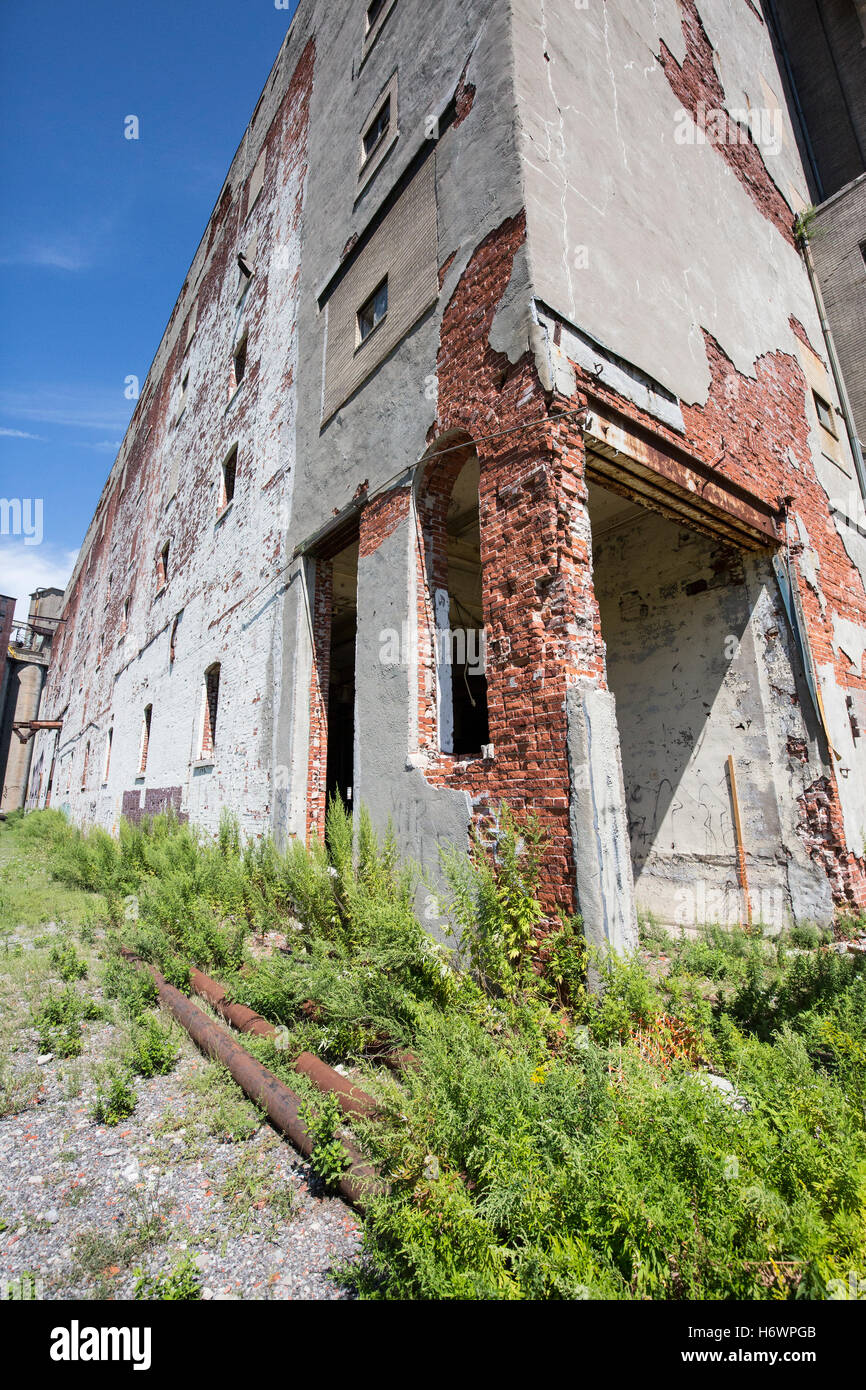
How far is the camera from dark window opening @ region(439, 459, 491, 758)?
7.46 metres

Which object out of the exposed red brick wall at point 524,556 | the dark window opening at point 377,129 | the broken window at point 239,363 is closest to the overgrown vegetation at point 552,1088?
the exposed red brick wall at point 524,556

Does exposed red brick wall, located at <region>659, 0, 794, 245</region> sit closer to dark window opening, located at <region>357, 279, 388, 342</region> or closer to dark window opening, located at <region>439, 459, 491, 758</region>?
dark window opening, located at <region>357, 279, 388, 342</region>

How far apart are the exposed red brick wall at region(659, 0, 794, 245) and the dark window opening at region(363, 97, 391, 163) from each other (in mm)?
3109

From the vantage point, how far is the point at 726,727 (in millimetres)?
6863

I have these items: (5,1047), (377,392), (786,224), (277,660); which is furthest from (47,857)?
(786,224)

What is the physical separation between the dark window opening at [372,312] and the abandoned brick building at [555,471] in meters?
0.04

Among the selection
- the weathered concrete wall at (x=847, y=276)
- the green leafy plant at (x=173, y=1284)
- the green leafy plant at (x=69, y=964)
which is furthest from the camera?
the weathered concrete wall at (x=847, y=276)

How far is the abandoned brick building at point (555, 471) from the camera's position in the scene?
455 cm

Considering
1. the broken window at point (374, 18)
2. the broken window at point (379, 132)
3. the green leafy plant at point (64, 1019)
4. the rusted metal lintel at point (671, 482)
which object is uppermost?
the broken window at point (374, 18)

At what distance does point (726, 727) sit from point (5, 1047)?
685 centimetres

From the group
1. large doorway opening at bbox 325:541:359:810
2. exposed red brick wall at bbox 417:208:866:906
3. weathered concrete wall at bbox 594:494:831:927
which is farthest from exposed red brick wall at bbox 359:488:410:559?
large doorway opening at bbox 325:541:359:810

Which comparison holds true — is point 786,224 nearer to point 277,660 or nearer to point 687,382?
point 687,382

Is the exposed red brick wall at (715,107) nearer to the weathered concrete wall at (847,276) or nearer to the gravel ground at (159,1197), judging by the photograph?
the weathered concrete wall at (847,276)
